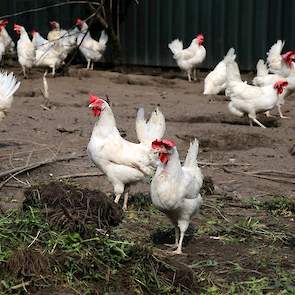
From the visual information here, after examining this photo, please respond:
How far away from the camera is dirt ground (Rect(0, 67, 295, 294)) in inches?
274

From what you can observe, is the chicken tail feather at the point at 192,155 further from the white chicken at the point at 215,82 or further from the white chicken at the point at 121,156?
the white chicken at the point at 215,82

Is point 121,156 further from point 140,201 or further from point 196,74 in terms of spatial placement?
point 196,74

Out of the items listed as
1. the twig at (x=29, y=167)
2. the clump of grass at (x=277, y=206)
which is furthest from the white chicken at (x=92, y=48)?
the clump of grass at (x=277, y=206)

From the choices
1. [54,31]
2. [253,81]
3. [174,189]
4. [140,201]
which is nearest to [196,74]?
[253,81]

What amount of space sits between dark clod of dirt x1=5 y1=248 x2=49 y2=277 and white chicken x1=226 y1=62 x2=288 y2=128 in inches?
283

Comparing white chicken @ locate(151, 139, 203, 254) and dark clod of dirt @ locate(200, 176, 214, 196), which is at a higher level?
white chicken @ locate(151, 139, 203, 254)

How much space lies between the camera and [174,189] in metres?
5.64

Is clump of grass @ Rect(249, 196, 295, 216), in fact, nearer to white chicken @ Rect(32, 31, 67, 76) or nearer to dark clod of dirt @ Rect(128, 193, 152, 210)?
dark clod of dirt @ Rect(128, 193, 152, 210)

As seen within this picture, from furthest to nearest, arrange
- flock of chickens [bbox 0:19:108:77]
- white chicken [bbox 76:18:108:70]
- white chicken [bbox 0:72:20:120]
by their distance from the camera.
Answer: white chicken [bbox 76:18:108:70] → flock of chickens [bbox 0:19:108:77] → white chicken [bbox 0:72:20:120]

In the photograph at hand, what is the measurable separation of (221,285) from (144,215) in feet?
6.04

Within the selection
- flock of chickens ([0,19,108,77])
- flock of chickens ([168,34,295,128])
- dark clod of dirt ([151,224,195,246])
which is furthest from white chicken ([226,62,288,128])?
dark clod of dirt ([151,224,195,246])

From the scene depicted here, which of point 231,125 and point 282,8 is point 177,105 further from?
point 282,8

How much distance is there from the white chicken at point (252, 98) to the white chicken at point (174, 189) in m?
5.82

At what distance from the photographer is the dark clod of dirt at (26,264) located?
462 centimetres
